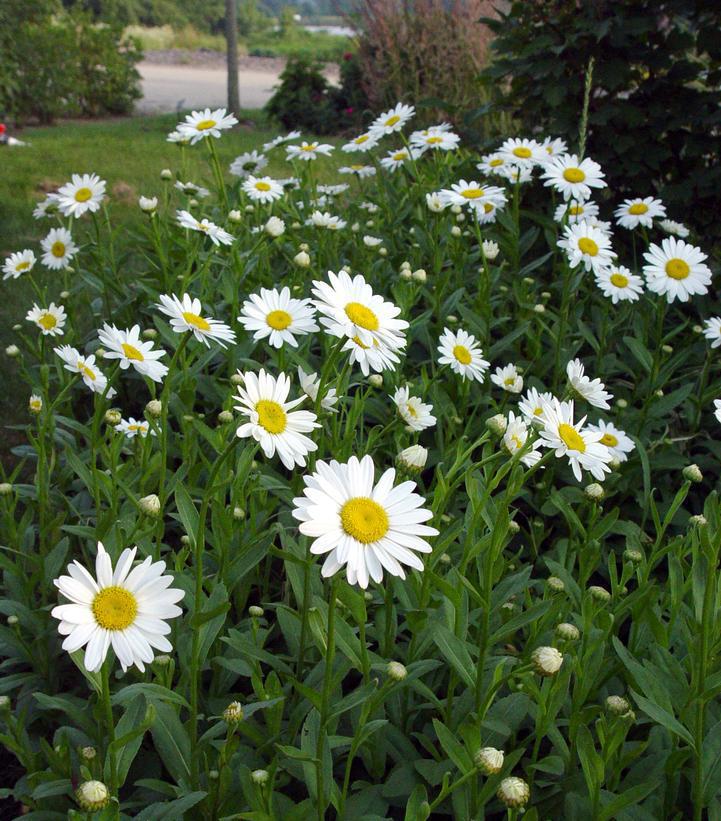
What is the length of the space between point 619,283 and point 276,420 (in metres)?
1.70

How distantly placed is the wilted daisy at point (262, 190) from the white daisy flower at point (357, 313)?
165cm

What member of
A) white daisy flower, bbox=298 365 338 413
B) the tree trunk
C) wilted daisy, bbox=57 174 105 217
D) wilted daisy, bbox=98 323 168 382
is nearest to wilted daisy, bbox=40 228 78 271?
wilted daisy, bbox=57 174 105 217

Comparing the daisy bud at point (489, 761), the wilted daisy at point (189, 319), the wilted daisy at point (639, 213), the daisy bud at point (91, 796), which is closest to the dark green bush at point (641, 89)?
the wilted daisy at point (639, 213)

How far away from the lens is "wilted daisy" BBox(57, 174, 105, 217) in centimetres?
299

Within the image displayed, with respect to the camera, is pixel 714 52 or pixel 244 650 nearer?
pixel 244 650

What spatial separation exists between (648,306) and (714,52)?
1.18 meters

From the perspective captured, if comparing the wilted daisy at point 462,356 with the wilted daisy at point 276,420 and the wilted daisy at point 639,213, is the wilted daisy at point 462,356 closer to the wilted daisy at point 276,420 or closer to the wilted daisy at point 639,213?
the wilted daisy at point 276,420

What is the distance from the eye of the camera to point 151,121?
1124cm

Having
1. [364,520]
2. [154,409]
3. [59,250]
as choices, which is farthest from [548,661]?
[59,250]

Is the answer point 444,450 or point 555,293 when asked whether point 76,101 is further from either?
point 444,450

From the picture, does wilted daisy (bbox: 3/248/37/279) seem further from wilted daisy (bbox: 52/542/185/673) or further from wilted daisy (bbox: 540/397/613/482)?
wilted daisy (bbox: 540/397/613/482)

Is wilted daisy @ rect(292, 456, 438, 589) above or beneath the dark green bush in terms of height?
beneath

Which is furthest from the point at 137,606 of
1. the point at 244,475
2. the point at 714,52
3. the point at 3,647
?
the point at 714,52

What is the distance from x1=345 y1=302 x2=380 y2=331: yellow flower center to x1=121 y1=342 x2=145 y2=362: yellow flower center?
1.73ft
